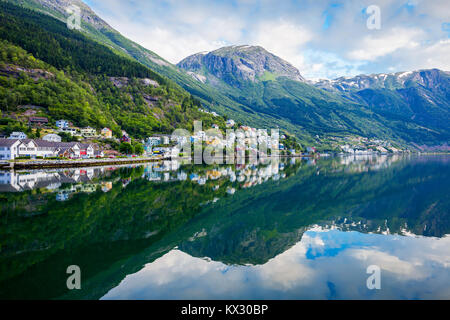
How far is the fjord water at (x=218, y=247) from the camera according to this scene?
841cm

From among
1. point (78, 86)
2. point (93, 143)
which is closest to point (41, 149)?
point (93, 143)

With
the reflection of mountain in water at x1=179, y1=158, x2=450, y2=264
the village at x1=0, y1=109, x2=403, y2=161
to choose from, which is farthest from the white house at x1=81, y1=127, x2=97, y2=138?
the reflection of mountain in water at x1=179, y1=158, x2=450, y2=264

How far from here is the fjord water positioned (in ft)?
27.6

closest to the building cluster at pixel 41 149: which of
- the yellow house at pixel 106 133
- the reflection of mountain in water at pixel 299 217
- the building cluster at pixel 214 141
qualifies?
the yellow house at pixel 106 133

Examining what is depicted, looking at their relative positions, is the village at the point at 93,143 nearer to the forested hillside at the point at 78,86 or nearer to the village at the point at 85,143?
the village at the point at 85,143

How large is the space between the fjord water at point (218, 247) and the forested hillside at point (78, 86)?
74.7 meters

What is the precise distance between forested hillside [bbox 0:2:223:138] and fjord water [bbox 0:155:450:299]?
74.7m

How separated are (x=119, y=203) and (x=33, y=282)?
13255 millimetres

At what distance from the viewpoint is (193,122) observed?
455ft

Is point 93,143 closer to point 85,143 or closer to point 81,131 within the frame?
point 85,143

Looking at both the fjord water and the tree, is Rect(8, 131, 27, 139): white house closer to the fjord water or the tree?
the tree

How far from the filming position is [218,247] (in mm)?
12711
